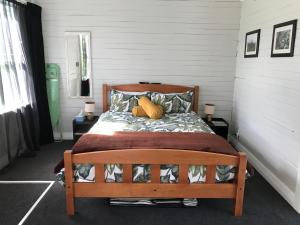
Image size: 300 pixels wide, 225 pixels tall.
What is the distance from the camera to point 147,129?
298 centimetres

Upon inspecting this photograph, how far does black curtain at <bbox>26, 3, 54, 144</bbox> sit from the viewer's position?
139 inches

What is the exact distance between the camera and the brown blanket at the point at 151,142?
7.43 ft

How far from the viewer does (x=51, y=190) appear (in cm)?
270

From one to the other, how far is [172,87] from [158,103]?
0.47 meters

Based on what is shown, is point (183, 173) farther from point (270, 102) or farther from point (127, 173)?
point (270, 102)

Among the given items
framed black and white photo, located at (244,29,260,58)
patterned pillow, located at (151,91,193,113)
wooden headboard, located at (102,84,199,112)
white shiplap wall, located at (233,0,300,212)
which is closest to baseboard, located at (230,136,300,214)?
white shiplap wall, located at (233,0,300,212)

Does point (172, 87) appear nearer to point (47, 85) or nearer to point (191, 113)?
point (191, 113)

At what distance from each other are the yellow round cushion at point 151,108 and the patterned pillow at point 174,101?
158 millimetres

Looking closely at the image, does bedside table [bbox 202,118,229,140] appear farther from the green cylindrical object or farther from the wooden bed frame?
the green cylindrical object

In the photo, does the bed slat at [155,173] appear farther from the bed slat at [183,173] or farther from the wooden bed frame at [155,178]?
the bed slat at [183,173]

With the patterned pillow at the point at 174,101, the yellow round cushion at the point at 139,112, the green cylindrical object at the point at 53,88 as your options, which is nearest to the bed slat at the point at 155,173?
the yellow round cushion at the point at 139,112

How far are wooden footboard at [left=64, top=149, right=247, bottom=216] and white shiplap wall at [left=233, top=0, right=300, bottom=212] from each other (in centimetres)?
72

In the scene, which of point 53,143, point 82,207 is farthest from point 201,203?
point 53,143

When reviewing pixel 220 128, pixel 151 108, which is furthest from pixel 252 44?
pixel 151 108
